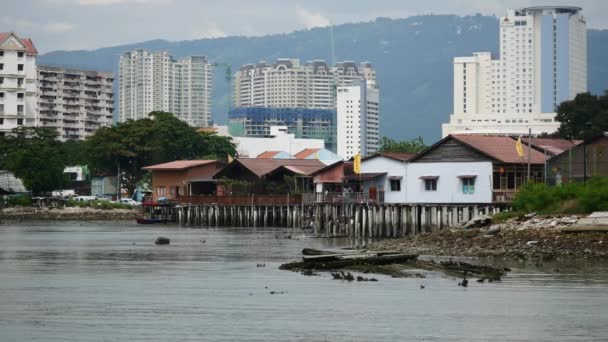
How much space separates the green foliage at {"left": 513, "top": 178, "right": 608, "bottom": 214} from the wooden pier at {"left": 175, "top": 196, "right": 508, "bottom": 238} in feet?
15.6

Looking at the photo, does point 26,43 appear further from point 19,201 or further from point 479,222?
point 479,222

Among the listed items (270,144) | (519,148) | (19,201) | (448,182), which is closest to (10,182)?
(19,201)

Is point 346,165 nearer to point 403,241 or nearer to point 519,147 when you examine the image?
point 519,147

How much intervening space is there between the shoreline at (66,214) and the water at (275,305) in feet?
226

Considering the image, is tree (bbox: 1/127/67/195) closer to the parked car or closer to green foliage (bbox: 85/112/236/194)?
green foliage (bbox: 85/112/236/194)

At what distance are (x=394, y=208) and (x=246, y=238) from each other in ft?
30.5

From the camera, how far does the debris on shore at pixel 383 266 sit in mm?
40250

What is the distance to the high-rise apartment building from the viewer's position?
17088 cm

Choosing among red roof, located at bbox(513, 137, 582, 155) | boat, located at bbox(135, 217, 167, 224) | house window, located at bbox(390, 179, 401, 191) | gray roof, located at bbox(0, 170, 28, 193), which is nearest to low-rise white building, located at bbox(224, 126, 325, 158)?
gray roof, located at bbox(0, 170, 28, 193)

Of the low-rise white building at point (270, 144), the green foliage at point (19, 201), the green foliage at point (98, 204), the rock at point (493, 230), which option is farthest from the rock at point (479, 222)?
the low-rise white building at point (270, 144)

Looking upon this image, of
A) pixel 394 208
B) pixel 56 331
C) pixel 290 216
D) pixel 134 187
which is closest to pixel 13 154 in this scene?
pixel 134 187

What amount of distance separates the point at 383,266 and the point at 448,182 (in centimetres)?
3078

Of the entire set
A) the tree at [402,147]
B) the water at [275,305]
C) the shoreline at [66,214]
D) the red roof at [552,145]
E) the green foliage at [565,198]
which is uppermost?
the tree at [402,147]

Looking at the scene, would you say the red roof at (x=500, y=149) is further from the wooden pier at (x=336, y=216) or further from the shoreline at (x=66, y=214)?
the shoreline at (x=66, y=214)
